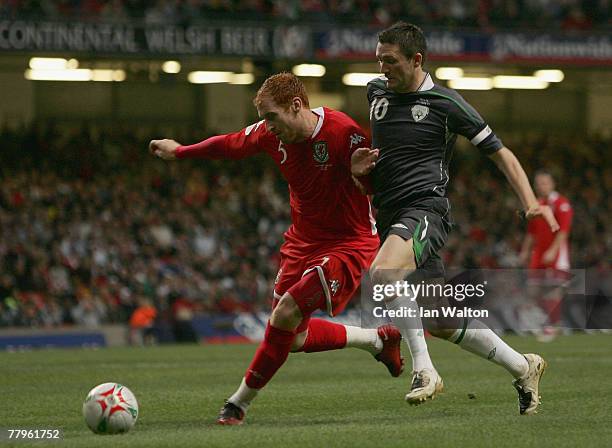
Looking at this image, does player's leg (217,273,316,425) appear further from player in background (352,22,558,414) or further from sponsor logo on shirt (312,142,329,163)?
sponsor logo on shirt (312,142,329,163)

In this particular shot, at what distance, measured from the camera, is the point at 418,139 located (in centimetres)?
696

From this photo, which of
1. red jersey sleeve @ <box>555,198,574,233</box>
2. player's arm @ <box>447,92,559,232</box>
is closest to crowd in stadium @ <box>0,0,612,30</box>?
red jersey sleeve @ <box>555,198,574,233</box>

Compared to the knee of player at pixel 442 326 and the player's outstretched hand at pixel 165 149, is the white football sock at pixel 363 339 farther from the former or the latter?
the player's outstretched hand at pixel 165 149

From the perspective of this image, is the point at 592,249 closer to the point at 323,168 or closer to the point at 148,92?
the point at 148,92

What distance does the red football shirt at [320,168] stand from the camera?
6.91 meters

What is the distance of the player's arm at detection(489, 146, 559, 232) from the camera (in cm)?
658

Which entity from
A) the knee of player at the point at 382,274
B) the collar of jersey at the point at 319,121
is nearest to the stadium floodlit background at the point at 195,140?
the collar of jersey at the point at 319,121

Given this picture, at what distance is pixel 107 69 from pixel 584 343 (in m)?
14.7

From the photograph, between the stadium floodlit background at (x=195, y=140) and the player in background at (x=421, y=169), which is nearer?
the player in background at (x=421, y=169)

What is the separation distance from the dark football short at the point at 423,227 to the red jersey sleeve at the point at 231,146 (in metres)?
0.87

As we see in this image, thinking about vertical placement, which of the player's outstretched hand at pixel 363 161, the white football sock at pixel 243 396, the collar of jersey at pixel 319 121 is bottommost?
the white football sock at pixel 243 396

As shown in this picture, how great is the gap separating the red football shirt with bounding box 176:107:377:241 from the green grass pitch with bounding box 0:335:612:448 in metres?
1.15

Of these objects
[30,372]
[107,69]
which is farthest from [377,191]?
[107,69]

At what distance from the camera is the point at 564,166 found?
28641mm
